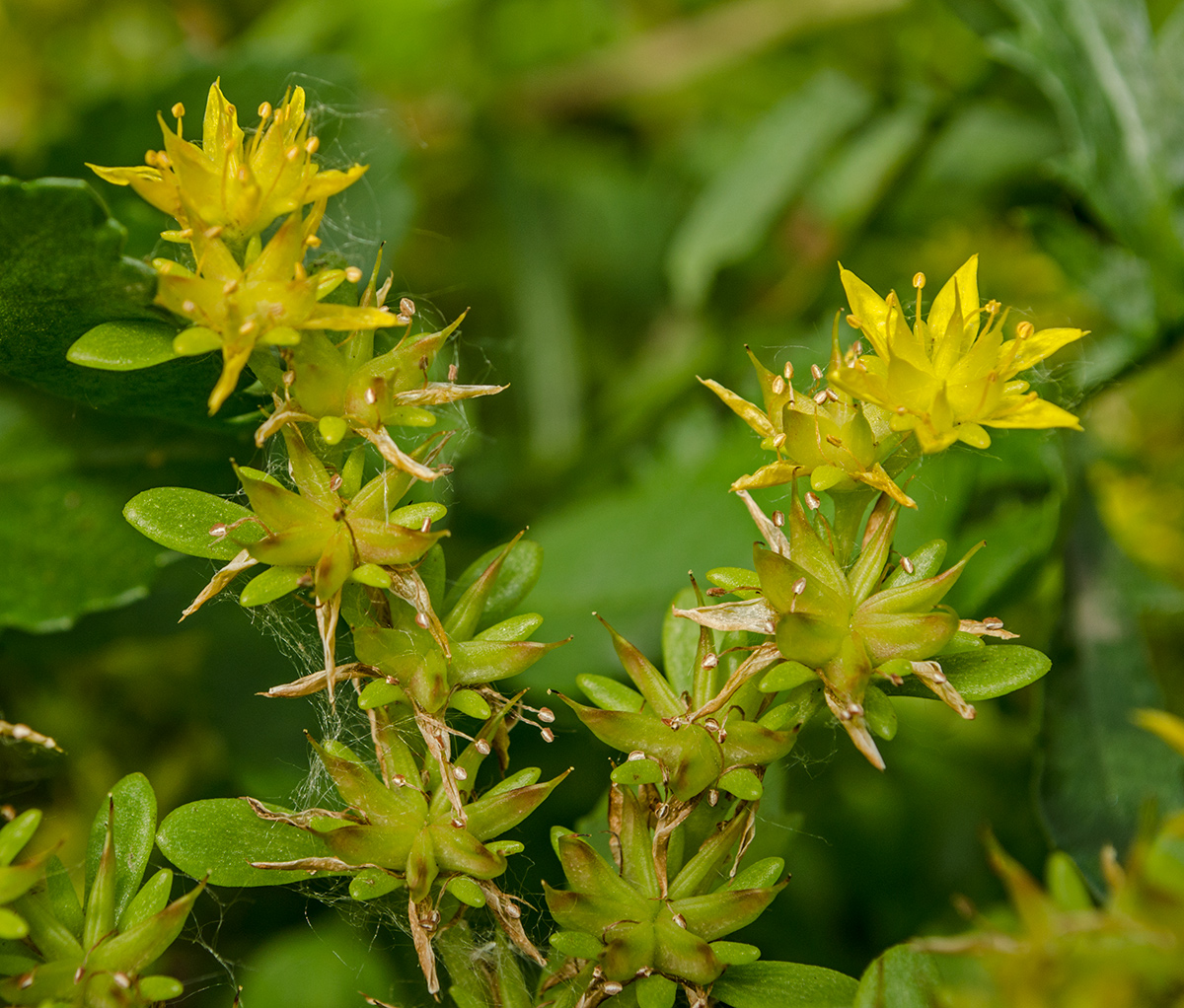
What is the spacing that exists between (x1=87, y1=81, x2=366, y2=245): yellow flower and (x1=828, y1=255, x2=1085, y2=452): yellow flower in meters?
0.38

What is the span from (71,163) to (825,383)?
3.66 ft

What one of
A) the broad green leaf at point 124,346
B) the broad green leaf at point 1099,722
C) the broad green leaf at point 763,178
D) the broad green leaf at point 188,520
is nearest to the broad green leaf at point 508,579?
the broad green leaf at point 188,520

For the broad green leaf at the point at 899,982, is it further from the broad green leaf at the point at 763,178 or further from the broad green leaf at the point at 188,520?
the broad green leaf at the point at 763,178

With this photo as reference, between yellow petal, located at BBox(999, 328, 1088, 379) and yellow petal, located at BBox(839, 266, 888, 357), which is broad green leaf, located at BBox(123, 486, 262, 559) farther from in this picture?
yellow petal, located at BBox(999, 328, 1088, 379)

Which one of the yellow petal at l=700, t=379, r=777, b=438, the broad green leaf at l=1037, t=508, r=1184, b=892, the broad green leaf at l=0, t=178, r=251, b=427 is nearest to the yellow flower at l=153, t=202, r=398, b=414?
the broad green leaf at l=0, t=178, r=251, b=427

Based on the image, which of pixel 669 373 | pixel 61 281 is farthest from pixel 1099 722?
pixel 61 281

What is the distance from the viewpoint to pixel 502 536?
1394 mm

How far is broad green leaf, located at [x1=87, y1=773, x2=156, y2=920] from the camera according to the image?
2.30ft

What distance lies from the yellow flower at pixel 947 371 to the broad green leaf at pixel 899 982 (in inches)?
13.3

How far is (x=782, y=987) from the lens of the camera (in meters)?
0.69

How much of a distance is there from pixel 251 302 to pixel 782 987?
1.93 feet

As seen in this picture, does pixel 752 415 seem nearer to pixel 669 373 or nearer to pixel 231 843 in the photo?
pixel 231 843

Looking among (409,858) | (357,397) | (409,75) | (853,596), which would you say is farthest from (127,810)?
(409,75)

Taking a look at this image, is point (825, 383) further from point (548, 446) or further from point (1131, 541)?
point (548, 446)
